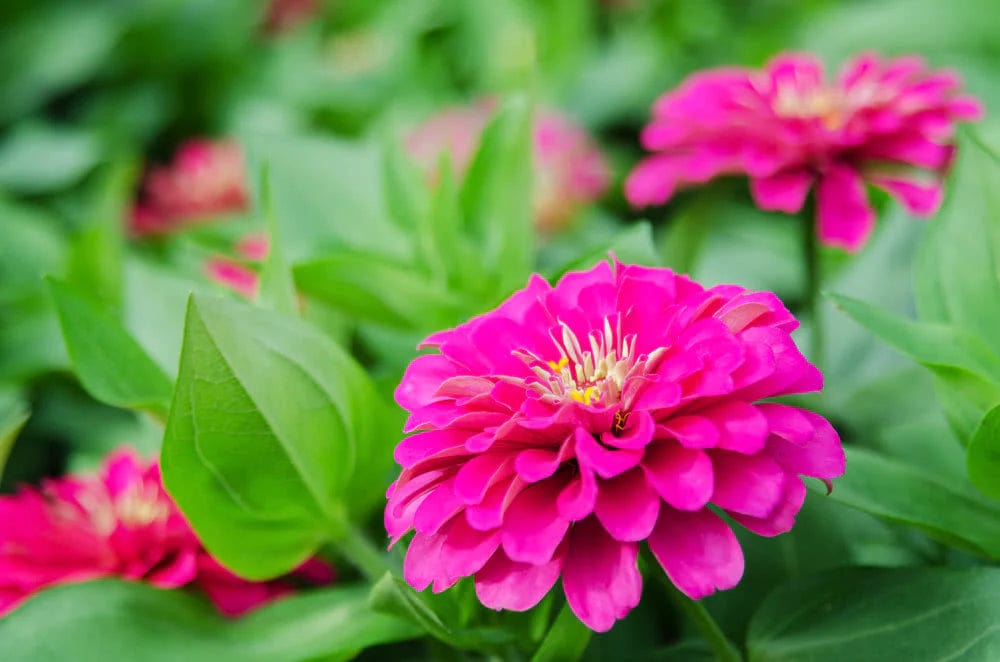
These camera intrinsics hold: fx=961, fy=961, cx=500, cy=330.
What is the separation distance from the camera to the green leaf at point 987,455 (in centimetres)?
37

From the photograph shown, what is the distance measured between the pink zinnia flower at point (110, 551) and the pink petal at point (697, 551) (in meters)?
0.27

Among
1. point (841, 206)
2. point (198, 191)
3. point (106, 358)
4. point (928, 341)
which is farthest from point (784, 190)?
point (198, 191)

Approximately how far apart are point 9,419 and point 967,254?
1.99 feet

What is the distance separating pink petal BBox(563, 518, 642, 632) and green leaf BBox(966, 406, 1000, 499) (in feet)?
0.50

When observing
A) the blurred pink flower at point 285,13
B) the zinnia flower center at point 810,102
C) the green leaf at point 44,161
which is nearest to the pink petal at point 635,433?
the zinnia flower center at point 810,102

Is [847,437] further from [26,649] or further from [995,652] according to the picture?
[26,649]

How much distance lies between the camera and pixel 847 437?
0.61 metres

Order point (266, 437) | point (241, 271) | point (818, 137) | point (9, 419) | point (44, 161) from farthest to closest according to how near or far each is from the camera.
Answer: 1. point (44, 161)
2. point (241, 271)
3. point (9, 419)
4. point (818, 137)
5. point (266, 437)

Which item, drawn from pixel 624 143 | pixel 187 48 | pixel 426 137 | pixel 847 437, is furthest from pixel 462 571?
pixel 187 48

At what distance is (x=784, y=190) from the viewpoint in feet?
1.82

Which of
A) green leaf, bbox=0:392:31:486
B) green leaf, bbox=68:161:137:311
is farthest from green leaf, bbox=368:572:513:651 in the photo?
green leaf, bbox=68:161:137:311

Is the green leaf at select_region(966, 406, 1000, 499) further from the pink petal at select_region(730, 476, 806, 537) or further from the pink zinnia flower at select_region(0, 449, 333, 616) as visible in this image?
the pink zinnia flower at select_region(0, 449, 333, 616)

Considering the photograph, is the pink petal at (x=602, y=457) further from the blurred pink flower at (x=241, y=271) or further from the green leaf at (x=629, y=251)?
the blurred pink flower at (x=241, y=271)

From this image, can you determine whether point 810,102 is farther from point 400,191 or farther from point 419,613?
point 419,613
